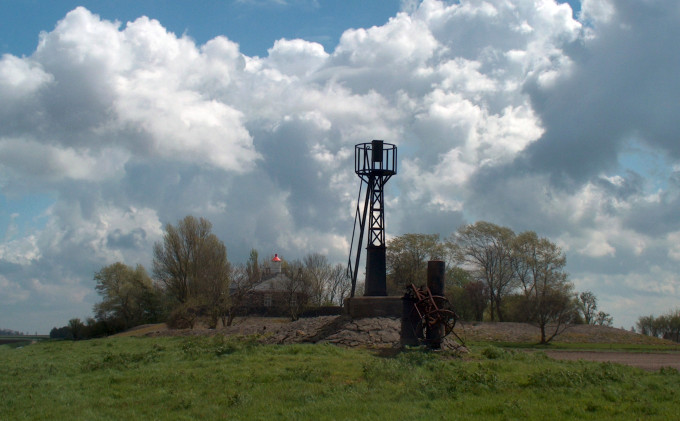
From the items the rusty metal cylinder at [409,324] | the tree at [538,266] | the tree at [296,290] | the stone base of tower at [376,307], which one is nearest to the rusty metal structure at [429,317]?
the rusty metal cylinder at [409,324]

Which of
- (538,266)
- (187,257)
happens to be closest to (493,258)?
(538,266)

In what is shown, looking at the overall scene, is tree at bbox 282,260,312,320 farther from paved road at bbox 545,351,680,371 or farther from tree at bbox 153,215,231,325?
paved road at bbox 545,351,680,371

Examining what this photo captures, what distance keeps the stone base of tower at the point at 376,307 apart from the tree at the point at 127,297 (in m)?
39.5

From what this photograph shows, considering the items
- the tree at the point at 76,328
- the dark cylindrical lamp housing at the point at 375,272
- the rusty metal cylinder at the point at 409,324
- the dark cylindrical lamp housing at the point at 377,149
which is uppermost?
the dark cylindrical lamp housing at the point at 377,149

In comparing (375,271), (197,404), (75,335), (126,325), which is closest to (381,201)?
(375,271)

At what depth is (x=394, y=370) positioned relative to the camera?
1392 centimetres

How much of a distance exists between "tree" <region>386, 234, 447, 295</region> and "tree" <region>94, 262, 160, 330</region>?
2368cm

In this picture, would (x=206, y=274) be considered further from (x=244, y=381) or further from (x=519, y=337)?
(x=244, y=381)

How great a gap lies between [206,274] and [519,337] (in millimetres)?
27361

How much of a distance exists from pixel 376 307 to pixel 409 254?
34.7m

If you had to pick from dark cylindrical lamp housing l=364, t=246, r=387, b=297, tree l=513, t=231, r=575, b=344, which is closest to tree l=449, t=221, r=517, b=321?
tree l=513, t=231, r=575, b=344

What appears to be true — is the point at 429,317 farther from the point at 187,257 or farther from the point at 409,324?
the point at 187,257

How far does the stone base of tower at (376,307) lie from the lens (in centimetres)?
2512

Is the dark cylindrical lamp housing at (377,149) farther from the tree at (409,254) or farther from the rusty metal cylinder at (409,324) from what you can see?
the tree at (409,254)
